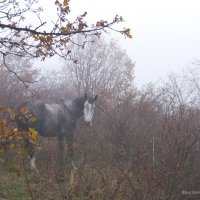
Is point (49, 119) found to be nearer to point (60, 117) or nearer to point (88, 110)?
point (60, 117)

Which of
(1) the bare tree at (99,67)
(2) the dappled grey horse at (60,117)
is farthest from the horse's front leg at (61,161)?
(1) the bare tree at (99,67)

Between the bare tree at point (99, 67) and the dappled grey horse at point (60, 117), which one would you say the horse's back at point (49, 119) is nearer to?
the dappled grey horse at point (60, 117)

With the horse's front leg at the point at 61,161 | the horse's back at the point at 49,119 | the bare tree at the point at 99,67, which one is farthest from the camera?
the bare tree at the point at 99,67

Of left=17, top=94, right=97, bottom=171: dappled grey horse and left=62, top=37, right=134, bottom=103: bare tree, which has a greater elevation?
left=62, top=37, right=134, bottom=103: bare tree

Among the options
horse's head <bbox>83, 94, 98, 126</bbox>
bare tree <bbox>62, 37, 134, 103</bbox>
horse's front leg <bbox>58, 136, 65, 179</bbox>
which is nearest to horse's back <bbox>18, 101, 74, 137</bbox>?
horse's front leg <bbox>58, 136, 65, 179</bbox>

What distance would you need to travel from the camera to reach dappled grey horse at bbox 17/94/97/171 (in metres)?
9.55

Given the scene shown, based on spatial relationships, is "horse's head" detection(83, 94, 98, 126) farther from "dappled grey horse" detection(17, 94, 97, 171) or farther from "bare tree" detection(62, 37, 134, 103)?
"bare tree" detection(62, 37, 134, 103)

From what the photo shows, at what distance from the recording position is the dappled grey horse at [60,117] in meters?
9.55

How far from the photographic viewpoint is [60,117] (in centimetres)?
1044

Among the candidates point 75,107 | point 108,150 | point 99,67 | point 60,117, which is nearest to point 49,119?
point 60,117

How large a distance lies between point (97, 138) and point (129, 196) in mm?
5324

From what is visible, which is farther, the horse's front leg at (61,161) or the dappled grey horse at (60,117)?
the dappled grey horse at (60,117)

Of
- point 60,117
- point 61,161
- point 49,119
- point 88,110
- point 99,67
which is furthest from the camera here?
point 99,67

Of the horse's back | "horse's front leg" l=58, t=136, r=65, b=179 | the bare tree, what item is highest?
the bare tree
